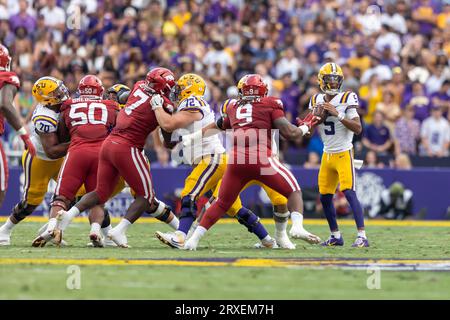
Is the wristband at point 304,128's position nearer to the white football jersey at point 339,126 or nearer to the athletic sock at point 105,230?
the white football jersey at point 339,126

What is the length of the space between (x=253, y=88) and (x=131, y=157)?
1.41m

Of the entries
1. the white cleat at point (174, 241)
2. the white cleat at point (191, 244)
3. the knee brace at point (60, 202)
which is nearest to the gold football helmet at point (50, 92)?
the knee brace at point (60, 202)

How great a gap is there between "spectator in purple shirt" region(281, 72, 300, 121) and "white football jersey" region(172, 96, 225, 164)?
23.5ft

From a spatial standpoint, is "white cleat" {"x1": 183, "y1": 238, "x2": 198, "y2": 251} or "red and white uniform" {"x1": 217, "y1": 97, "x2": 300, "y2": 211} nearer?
"red and white uniform" {"x1": 217, "y1": 97, "x2": 300, "y2": 211}

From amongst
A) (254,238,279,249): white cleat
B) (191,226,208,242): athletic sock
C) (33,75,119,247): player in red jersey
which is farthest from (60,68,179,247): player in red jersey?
(254,238,279,249): white cleat

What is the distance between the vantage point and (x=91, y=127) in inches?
445

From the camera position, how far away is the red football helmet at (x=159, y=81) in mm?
10961

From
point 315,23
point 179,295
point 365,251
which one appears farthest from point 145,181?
point 315,23

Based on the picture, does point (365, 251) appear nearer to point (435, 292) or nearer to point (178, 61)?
point (435, 292)

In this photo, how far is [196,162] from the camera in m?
11.4

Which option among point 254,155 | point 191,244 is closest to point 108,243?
point 191,244

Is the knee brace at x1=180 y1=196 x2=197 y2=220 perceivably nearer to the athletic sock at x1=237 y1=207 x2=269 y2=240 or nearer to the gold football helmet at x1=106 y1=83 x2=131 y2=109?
the athletic sock at x1=237 y1=207 x2=269 y2=240

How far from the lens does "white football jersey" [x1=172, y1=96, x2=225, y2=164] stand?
11.2 metres
